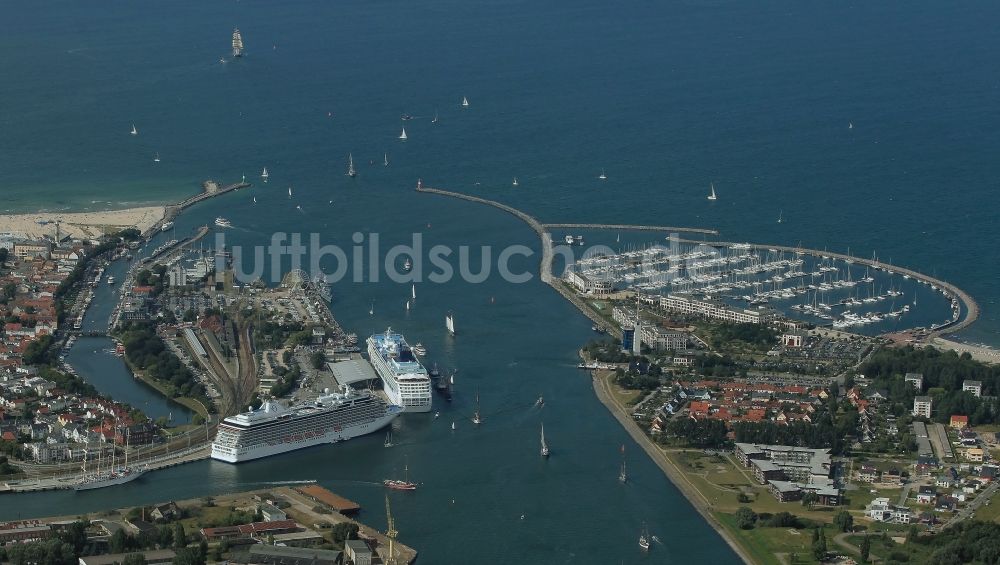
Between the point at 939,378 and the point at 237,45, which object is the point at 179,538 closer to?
the point at 939,378

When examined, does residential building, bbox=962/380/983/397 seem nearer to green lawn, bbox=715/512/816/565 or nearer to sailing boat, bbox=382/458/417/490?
green lawn, bbox=715/512/816/565

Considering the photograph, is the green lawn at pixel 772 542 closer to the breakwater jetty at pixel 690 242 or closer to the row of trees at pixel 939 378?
the row of trees at pixel 939 378

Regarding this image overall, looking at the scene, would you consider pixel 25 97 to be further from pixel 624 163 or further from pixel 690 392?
pixel 690 392

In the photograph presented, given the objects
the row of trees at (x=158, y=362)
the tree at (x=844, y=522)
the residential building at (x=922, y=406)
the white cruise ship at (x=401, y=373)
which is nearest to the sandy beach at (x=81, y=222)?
the row of trees at (x=158, y=362)

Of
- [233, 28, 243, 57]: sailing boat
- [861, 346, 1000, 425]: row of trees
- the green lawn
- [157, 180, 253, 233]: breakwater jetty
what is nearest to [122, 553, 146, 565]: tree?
the green lawn

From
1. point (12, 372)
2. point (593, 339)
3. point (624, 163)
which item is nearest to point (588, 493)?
point (593, 339)

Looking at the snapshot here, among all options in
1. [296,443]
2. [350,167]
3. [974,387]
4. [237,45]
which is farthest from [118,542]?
[237,45]
